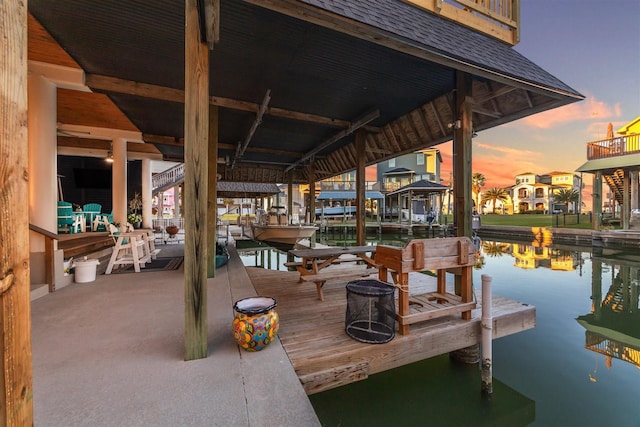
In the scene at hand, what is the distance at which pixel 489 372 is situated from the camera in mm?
2920

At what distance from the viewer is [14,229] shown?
0.85 metres

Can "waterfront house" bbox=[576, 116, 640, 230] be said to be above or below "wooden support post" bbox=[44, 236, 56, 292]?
above

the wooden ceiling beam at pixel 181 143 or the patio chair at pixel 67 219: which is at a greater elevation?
→ the wooden ceiling beam at pixel 181 143

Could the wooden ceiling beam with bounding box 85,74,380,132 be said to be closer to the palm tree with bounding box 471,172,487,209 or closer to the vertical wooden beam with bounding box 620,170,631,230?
the vertical wooden beam with bounding box 620,170,631,230

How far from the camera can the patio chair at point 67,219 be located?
6865 millimetres

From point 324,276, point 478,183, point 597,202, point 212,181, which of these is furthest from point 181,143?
point 478,183

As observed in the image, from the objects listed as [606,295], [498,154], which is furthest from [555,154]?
[606,295]

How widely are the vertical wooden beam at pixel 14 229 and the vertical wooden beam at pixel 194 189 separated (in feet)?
3.68

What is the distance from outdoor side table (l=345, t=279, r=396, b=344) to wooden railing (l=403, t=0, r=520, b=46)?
4344 millimetres

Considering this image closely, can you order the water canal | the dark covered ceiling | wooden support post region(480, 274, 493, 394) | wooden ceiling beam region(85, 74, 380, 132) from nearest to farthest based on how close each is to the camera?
the water canal → the dark covered ceiling → wooden support post region(480, 274, 493, 394) → wooden ceiling beam region(85, 74, 380, 132)

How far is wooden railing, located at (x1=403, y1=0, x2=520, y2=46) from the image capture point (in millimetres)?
4180

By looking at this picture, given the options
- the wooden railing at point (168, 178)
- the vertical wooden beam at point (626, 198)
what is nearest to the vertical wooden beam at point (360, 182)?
the wooden railing at point (168, 178)

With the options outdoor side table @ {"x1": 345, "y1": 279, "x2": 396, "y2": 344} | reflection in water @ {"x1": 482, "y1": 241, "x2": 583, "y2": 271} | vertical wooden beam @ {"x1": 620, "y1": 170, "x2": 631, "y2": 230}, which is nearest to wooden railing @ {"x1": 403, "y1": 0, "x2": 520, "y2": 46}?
outdoor side table @ {"x1": 345, "y1": 279, "x2": 396, "y2": 344}

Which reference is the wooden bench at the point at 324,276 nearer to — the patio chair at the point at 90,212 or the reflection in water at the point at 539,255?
the reflection in water at the point at 539,255
